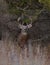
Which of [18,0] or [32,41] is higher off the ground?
[18,0]

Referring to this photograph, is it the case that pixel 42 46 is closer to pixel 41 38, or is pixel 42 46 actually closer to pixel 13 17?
pixel 41 38

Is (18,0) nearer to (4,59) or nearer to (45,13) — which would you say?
(45,13)

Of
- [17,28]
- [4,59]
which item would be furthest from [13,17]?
[4,59]

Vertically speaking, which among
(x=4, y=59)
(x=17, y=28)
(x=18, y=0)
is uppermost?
(x=18, y=0)

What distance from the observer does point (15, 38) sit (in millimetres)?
4555

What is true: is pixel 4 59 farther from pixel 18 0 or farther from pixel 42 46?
pixel 18 0

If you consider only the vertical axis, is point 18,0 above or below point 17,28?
above

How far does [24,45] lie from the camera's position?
446cm

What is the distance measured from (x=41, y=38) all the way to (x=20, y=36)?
15.2 inches

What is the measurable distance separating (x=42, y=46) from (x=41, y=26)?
39 cm

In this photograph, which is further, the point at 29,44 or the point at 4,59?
the point at 29,44

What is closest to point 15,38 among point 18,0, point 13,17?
point 13,17

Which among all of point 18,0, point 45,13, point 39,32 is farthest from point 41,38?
point 18,0

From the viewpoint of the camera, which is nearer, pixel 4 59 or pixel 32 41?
pixel 4 59
